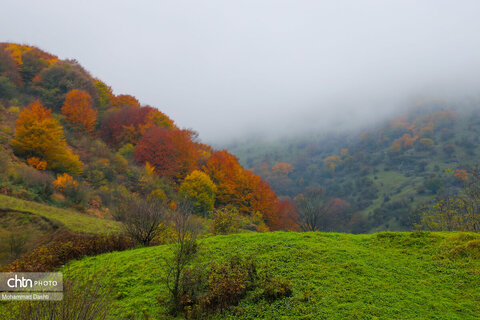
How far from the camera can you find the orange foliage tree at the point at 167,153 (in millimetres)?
44375

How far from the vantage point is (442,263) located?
309 inches

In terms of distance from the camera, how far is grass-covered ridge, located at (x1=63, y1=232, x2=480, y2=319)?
6109mm

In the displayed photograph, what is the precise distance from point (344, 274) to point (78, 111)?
50495mm

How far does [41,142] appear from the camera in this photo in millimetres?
28656

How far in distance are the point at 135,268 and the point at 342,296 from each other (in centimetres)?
727

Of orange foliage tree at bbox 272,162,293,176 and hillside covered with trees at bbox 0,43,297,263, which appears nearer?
hillside covered with trees at bbox 0,43,297,263

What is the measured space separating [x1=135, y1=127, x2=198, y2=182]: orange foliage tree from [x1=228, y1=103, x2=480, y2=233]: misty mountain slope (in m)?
45.1

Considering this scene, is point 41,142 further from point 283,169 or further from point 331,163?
point 331,163

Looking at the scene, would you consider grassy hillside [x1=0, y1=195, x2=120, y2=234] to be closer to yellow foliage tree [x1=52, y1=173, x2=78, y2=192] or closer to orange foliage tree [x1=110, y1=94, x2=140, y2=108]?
yellow foliage tree [x1=52, y1=173, x2=78, y2=192]

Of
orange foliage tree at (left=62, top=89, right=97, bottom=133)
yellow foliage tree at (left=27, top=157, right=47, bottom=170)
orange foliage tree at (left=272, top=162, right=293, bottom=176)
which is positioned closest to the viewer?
yellow foliage tree at (left=27, top=157, right=47, bottom=170)

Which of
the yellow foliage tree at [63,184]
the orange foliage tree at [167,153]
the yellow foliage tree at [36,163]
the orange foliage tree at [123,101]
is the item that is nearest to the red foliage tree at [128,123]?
the orange foliage tree at [167,153]

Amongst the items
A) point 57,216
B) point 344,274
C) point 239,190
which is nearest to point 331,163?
point 239,190

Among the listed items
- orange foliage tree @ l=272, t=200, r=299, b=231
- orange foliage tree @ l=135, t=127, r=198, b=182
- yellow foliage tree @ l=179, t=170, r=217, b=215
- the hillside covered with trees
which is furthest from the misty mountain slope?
orange foliage tree @ l=135, t=127, r=198, b=182

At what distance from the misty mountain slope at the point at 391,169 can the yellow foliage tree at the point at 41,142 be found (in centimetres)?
6301
